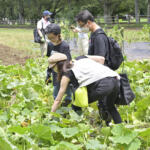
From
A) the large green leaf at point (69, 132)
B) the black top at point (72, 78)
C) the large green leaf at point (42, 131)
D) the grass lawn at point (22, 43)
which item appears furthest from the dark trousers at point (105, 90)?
the grass lawn at point (22, 43)

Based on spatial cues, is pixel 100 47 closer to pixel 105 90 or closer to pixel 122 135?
pixel 105 90

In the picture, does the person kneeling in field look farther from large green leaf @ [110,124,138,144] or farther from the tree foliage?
the tree foliage

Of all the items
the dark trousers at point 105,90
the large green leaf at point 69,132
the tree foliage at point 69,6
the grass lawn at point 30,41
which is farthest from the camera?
the tree foliage at point 69,6

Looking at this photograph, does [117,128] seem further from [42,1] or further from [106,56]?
[42,1]

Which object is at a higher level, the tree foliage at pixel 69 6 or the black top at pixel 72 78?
the tree foliage at pixel 69 6

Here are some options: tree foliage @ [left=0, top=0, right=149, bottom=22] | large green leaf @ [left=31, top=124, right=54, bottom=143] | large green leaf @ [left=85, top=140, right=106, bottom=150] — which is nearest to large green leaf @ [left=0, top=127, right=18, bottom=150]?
large green leaf @ [left=31, top=124, right=54, bottom=143]

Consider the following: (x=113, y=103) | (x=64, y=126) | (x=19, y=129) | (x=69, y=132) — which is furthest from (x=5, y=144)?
(x=113, y=103)

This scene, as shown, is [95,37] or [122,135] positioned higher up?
[95,37]

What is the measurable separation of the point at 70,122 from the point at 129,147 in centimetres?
95

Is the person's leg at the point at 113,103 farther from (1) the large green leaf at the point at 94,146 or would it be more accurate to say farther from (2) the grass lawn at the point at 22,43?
(2) the grass lawn at the point at 22,43

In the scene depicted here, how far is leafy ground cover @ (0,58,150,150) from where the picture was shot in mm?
2885

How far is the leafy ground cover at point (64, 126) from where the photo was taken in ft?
9.46

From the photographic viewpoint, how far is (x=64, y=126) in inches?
133

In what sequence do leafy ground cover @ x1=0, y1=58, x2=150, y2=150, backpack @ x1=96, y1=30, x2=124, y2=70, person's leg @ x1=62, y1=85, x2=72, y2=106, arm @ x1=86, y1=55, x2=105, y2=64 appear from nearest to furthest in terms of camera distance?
leafy ground cover @ x1=0, y1=58, x2=150, y2=150 < arm @ x1=86, y1=55, x2=105, y2=64 < backpack @ x1=96, y1=30, x2=124, y2=70 < person's leg @ x1=62, y1=85, x2=72, y2=106
